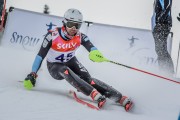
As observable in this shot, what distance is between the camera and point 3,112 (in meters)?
2.26

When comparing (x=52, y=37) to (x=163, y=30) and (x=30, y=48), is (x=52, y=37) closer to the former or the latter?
(x=163, y=30)

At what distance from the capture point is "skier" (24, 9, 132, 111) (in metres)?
3.25

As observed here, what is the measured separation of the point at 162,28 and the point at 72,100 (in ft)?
Result: 7.05

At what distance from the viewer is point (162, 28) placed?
4668 mm

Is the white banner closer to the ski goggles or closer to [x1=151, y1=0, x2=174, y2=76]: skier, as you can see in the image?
[x1=151, y1=0, x2=174, y2=76]: skier

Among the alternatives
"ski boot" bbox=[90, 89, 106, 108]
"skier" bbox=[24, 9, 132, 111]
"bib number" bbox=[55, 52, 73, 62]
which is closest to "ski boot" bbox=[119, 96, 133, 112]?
"skier" bbox=[24, 9, 132, 111]

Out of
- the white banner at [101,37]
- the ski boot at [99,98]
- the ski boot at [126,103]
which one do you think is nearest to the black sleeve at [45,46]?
the ski boot at [99,98]

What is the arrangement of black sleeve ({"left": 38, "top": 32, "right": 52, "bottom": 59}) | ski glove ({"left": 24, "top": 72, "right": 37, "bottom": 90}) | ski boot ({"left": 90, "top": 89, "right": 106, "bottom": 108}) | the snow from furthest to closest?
black sleeve ({"left": 38, "top": 32, "right": 52, "bottom": 59}), ski glove ({"left": 24, "top": 72, "right": 37, "bottom": 90}), ski boot ({"left": 90, "top": 89, "right": 106, "bottom": 108}), the snow

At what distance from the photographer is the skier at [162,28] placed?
4578mm

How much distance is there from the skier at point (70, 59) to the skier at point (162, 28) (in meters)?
1.28

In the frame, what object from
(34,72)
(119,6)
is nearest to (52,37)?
(34,72)

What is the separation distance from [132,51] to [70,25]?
93.9 inches

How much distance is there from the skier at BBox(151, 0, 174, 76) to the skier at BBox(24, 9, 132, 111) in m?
1.28

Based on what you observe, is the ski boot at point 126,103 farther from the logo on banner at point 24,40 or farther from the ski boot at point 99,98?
the logo on banner at point 24,40
